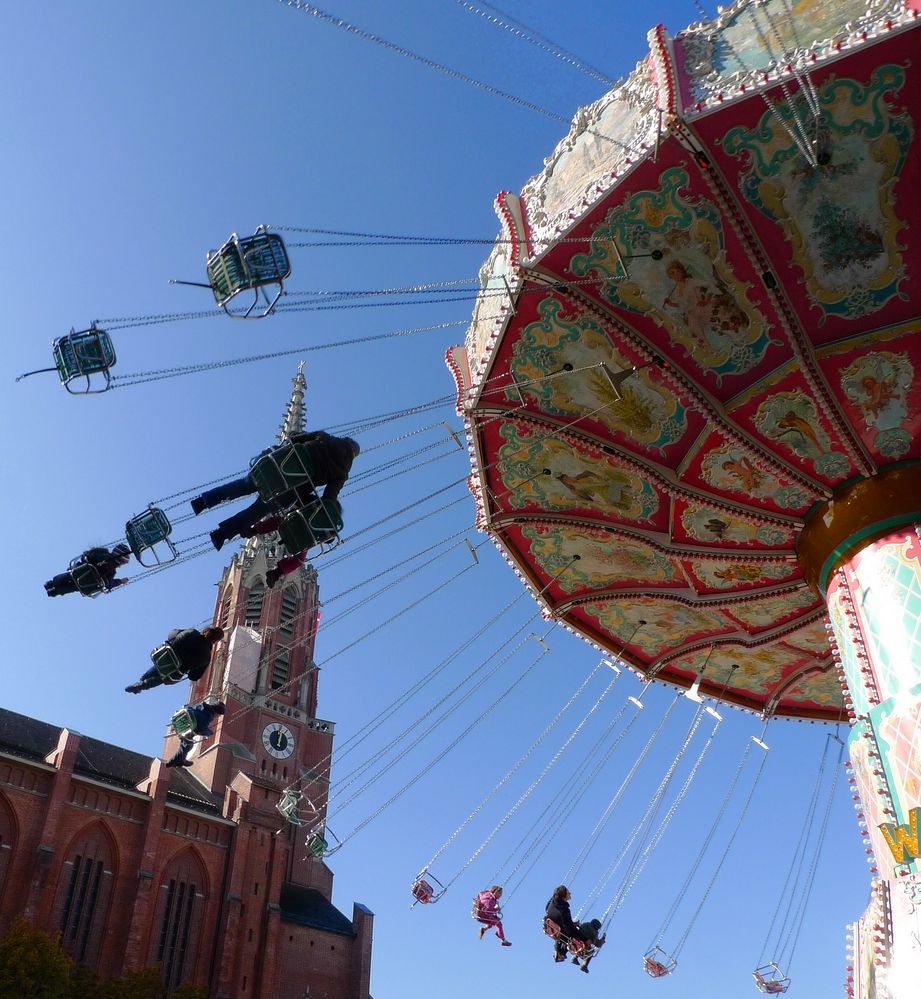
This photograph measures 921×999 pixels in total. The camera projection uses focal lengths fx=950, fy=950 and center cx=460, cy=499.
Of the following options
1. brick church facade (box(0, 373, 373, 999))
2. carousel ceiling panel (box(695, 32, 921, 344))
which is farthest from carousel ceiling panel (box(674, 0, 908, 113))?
brick church facade (box(0, 373, 373, 999))

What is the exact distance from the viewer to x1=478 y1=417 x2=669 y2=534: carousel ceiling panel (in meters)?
11.7

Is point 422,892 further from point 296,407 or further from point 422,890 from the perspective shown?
point 296,407

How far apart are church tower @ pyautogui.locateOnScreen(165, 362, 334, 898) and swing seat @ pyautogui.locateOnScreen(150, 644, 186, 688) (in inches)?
1236

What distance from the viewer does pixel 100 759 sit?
4116 cm

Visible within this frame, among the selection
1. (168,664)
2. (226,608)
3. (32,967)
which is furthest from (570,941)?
(226,608)

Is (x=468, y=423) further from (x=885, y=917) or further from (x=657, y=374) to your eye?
(x=885, y=917)

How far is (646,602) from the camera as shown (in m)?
14.0

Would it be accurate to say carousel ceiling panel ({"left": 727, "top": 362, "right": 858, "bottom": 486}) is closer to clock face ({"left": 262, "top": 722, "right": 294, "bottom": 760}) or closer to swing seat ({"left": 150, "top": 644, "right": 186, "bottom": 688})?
swing seat ({"left": 150, "top": 644, "right": 186, "bottom": 688})

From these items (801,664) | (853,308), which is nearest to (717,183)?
(853,308)

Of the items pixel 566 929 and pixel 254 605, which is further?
pixel 254 605

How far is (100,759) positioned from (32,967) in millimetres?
14367

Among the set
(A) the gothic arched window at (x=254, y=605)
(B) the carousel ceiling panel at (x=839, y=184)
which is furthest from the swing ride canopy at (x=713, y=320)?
(A) the gothic arched window at (x=254, y=605)

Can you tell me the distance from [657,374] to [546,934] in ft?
26.4

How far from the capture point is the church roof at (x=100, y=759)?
37250 millimetres
